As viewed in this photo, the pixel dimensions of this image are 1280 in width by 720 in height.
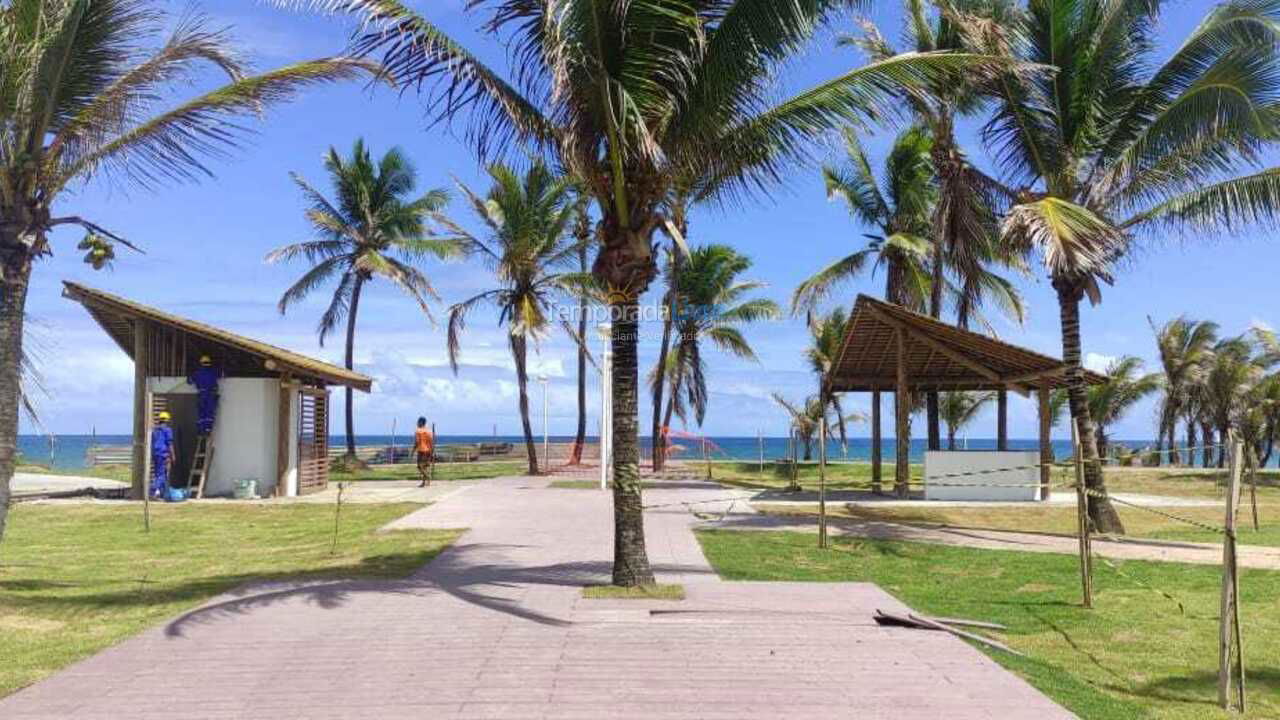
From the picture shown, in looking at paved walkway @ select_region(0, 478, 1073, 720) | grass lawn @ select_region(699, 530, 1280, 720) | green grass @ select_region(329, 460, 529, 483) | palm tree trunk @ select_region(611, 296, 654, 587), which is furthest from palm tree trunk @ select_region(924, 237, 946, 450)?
green grass @ select_region(329, 460, 529, 483)

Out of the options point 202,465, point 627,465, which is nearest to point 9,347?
point 627,465

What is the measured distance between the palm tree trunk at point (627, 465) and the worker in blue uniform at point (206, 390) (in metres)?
13.5

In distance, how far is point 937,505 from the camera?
18484 millimetres

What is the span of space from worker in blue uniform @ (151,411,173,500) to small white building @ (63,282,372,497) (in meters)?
0.40

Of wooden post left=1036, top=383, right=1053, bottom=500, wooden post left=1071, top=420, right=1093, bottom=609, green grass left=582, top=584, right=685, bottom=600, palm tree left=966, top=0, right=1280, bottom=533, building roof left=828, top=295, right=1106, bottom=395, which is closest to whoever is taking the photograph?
wooden post left=1071, top=420, right=1093, bottom=609

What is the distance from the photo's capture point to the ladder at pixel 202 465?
20.0m

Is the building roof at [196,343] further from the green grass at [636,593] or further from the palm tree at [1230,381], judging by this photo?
the palm tree at [1230,381]

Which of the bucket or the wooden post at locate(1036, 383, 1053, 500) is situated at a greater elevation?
the wooden post at locate(1036, 383, 1053, 500)

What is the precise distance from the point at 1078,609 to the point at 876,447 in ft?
50.8

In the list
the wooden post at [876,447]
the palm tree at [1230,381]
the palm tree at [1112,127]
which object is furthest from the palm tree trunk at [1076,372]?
the palm tree at [1230,381]

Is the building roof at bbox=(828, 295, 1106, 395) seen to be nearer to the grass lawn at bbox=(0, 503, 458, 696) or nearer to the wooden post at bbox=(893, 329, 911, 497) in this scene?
the wooden post at bbox=(893, 329, 911, 497)

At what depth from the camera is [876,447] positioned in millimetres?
24453

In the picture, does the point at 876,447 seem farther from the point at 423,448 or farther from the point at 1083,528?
the point at 1083,528

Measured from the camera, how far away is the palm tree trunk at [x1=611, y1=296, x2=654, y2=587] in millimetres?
9008
